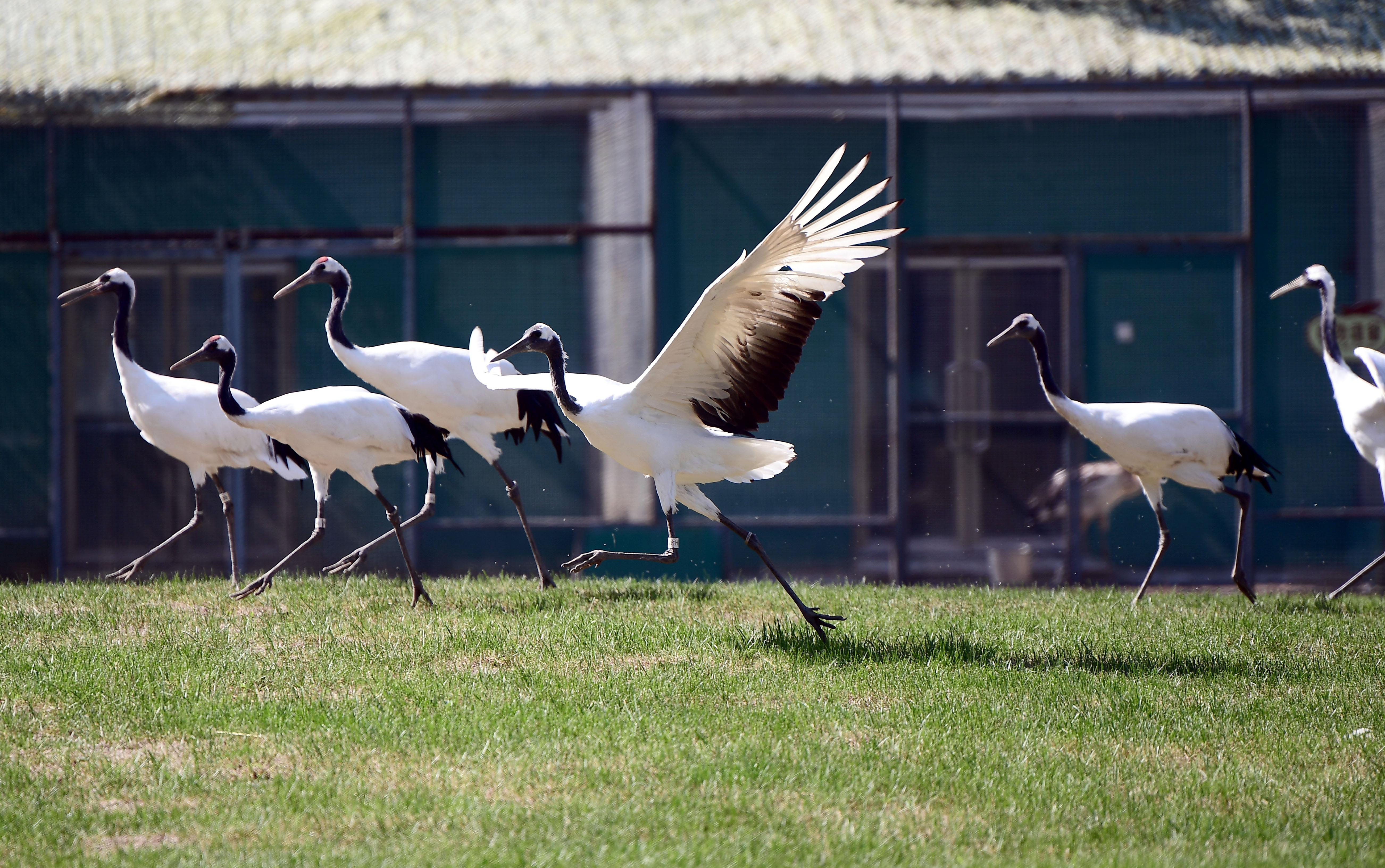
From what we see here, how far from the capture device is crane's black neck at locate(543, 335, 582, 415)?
6.72 meters

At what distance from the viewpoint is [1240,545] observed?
335 inches

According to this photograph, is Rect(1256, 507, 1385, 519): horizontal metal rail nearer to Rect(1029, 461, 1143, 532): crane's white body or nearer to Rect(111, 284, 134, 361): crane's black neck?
Rect(1029, 461, 1143, 532): crane's white body

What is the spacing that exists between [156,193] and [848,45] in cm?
557

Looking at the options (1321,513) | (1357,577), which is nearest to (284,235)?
(1357,577)

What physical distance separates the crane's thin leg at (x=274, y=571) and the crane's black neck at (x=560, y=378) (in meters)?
2.14

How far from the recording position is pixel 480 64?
1043 centimetres

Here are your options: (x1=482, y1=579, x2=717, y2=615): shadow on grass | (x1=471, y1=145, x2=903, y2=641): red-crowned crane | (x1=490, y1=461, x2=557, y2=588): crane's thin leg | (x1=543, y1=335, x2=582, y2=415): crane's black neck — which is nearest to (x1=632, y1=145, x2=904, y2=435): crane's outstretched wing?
(x1=471, y1=145, x2=903, y2=641): red-crowned crane

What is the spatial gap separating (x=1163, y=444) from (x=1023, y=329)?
4.20ft

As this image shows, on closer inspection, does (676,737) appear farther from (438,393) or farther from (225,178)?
(225,178)

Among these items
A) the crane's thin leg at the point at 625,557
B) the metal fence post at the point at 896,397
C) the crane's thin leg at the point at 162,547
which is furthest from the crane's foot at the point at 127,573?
the metal fence post at the point at 896,397

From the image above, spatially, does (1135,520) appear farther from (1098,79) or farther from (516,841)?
(516,841)

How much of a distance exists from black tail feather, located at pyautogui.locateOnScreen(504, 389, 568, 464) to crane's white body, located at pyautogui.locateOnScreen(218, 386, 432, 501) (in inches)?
33.5

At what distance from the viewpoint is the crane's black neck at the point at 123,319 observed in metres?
8.71

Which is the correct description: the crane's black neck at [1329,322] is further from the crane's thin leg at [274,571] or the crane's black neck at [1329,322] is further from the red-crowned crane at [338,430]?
the crane's thin leg at [274,571]
